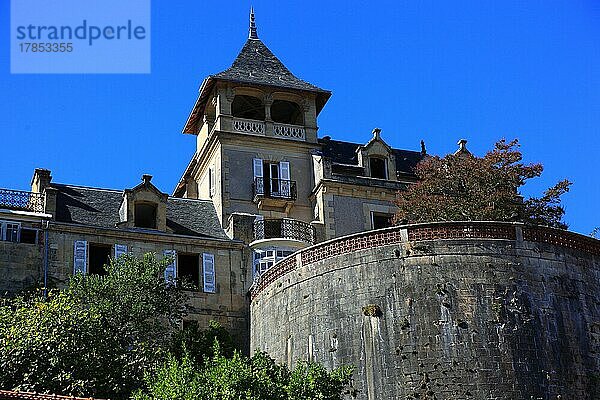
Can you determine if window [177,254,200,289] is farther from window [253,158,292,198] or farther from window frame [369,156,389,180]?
window frame [369,156,389,180]

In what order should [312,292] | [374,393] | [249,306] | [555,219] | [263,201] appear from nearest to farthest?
1. [374,393]
2. [312,292]
3. [555,219]
4. [249,306]
5. [263,201]

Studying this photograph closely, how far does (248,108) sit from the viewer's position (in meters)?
42.1

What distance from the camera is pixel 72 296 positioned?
1166 inches

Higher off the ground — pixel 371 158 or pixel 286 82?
pixel 286 82

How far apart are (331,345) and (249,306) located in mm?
7099

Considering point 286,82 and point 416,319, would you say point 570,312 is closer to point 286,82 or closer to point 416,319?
point 416,319

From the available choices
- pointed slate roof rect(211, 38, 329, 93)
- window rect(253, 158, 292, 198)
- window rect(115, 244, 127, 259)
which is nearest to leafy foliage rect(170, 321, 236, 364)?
window rect(115, 244, 127, 259)

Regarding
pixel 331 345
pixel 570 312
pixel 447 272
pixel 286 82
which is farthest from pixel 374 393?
A: pixel 286 82

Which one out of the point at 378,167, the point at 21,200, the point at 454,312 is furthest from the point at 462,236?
the point at 21,200

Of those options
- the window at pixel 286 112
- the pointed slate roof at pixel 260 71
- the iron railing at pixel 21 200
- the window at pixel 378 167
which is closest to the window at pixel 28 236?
the iron railing at pixel 21 200

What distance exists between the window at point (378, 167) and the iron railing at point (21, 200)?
1298 cm

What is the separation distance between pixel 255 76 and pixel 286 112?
8.25ft

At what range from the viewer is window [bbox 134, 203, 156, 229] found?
36.4m

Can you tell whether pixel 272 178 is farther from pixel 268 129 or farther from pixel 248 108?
pixel 248 108
